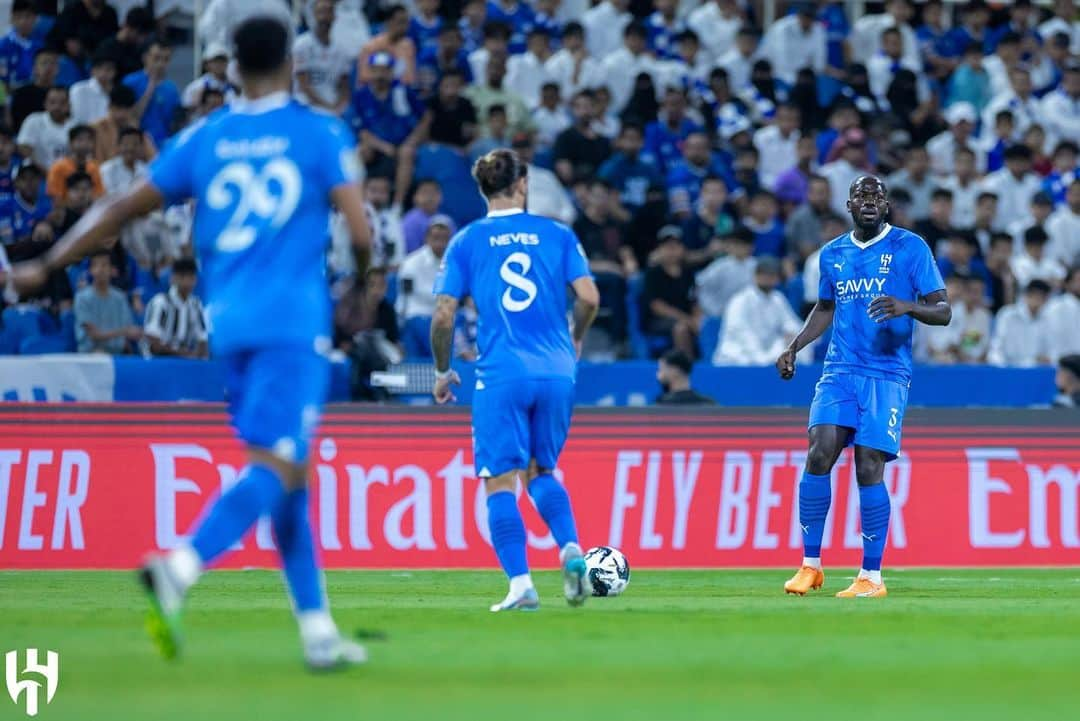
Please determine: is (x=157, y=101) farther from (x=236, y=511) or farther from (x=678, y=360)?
(x=236, y=511)

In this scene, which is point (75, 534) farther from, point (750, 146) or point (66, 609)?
point (750, 146)

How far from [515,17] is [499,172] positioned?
13540 millimetres

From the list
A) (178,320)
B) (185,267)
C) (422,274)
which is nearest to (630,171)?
(422,274)

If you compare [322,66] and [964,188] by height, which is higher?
[322,66]

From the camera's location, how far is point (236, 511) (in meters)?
6.84

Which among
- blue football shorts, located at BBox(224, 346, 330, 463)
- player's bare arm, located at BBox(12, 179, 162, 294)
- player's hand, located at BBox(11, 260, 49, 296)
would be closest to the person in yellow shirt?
player's hand, located at BBox(11, 260, 49, 296)

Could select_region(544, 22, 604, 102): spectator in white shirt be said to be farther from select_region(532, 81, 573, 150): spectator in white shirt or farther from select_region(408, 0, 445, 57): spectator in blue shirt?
select_region(408, 0, 445, 57): spectator in blue shirt

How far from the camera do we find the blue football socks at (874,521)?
40.1 feet

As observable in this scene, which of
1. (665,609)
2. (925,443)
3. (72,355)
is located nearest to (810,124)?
(925,443)

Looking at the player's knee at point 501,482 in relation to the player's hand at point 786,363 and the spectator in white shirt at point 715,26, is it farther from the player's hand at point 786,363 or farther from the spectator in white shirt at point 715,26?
the spectator in white shirt at point 715,26

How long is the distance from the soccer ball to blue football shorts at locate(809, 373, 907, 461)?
1.75 m

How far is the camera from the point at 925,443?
16.7m

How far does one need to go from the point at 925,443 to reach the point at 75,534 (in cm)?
751

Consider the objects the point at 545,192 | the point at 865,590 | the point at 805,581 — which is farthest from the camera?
the point at 545,192
